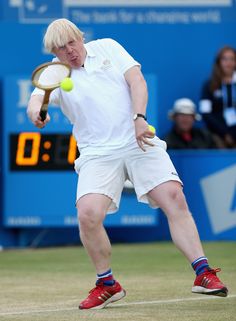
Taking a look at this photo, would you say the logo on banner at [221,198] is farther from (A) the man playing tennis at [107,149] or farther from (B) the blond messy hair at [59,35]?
(B) the blond messy hair at [59,35]

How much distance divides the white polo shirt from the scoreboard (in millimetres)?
5534

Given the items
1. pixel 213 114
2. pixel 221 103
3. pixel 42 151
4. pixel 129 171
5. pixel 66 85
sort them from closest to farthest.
Answer: pixel 66 85 → pixel 129 171 → pixel 42 151 → pixel 221 103 → pixel 213 114

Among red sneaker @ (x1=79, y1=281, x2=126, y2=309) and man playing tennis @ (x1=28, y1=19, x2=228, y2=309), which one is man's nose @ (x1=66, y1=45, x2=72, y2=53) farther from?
red sneaker @ (x1=79, y1=281, x2=126, y2=309)

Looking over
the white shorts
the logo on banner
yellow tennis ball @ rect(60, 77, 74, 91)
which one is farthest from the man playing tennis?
the logo on banner

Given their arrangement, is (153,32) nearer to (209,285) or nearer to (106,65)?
(106,65)

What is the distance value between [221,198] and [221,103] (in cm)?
152

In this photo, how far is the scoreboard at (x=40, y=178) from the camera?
510 inches

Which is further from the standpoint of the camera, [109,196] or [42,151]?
[42,151]

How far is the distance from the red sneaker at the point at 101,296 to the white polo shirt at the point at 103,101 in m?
0.92

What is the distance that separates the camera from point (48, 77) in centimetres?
740

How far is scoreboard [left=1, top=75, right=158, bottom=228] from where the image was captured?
12.9 m

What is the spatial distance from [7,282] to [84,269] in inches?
54.0

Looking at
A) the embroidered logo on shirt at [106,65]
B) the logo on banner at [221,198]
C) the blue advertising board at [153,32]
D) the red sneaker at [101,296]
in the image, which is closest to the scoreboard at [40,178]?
the logo on banner at [221,198]

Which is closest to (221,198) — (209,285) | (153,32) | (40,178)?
(40,178)
